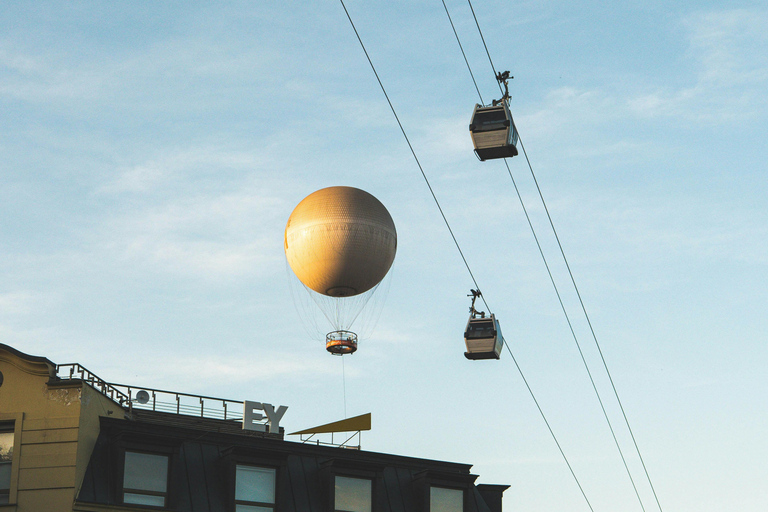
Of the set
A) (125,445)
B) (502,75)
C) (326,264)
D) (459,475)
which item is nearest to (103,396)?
(125,445)

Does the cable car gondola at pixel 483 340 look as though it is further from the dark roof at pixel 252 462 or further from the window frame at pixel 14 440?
the window frame at pixel 14 440

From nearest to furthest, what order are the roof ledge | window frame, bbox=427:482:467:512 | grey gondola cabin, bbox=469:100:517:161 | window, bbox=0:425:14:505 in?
grey gondola cabin, bbox=469:100:517:161
window, bbox=0:425:14:505
the roof ledge
window frame, bbox=427:482:467:512

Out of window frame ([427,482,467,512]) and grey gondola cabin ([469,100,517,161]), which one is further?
window frame ([427,482,467,512])

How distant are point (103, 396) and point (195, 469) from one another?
12.5 feet

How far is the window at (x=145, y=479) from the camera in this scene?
1315 inches

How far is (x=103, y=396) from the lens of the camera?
34.7 metres

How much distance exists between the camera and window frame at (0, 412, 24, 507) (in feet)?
104

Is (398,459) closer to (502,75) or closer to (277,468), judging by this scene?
(277,468)

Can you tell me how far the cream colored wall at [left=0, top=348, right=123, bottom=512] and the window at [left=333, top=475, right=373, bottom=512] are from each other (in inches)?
346

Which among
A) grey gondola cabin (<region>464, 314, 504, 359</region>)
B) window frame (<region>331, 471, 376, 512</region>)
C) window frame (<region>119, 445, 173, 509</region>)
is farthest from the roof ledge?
grey gondola cabin (<region>464, 314, 504, 359</region>)

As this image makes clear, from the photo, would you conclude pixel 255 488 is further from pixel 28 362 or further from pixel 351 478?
pixel 28 362

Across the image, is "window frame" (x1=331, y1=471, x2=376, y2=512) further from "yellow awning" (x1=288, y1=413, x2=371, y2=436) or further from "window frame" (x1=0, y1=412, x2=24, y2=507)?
"window frame" (x1=0, y1=412, x2=24, y2=507)

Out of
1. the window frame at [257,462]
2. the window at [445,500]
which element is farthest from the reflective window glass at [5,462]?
the window at [445,500]

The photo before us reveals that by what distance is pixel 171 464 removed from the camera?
1358 inches
